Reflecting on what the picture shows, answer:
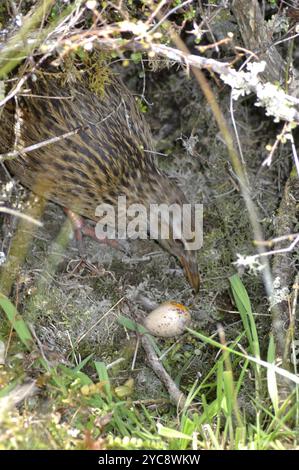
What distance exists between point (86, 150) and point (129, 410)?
1528 millimetres

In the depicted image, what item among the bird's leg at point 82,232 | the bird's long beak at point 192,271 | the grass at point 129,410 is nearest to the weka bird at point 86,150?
the bird's long beak at point 192,271

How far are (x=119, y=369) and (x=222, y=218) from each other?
4.15 feet

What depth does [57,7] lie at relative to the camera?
3578 mm

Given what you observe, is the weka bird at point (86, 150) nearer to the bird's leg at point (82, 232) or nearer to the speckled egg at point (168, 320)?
the bird's leg at point (82, 232)

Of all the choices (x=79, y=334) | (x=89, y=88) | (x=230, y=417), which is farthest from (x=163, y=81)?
(x=230, y=417)

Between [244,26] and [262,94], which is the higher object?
[244,26]

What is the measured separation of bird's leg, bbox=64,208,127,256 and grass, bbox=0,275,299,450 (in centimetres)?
101

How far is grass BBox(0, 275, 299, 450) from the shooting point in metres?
2.73

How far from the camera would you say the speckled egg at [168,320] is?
3852 mm

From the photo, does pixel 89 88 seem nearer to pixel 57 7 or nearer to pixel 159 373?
pixel 57 7

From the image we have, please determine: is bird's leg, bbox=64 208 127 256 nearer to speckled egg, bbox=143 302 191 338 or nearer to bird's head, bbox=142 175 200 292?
bird's head, bbox=142 175 200 292

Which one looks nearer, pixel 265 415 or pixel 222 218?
pixel 265 415

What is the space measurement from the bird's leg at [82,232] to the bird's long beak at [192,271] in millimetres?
506

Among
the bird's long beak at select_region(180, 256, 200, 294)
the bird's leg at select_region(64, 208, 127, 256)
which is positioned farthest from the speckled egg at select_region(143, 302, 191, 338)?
the bird's leg at select_region(64, 208, 127, 256)
